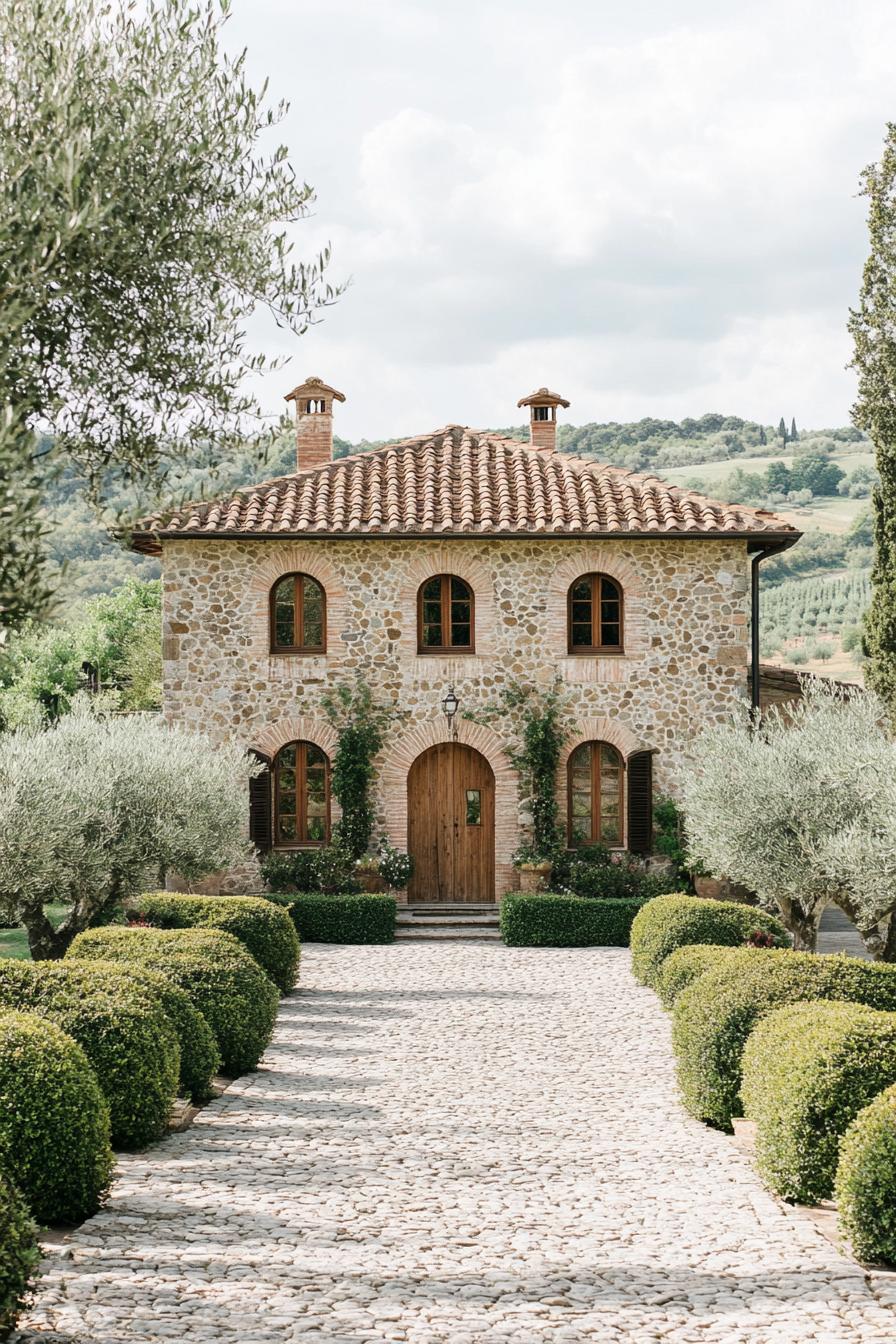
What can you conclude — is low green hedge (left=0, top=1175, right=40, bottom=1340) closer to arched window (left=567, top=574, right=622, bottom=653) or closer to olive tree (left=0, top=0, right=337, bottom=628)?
olive tree (left=0, top=0, right=337, bottom=628)

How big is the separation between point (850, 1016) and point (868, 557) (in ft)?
183

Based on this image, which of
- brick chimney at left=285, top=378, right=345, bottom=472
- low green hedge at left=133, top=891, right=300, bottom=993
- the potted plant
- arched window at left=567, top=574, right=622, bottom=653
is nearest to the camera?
low green hedge at left=133, top=891, right=300, bottom=993

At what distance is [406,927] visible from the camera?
18.6 m

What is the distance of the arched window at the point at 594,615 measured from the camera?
64.4ft

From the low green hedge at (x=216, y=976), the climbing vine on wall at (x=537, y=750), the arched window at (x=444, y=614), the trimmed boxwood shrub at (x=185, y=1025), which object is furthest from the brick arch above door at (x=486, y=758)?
the trimmed boxwood shrub at (x=185, y=1025)

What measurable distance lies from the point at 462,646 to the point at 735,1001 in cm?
1147

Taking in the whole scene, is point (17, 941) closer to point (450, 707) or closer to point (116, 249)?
point (450, 707)

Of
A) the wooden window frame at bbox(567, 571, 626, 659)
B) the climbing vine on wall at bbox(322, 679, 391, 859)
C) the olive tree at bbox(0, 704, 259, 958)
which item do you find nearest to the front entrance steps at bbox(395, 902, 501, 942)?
the climbing vine on wall at bbox(322, 679, 391, 859)

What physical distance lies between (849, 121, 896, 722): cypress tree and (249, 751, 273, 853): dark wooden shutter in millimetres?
9386

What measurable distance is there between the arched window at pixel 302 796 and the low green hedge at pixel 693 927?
6444mm

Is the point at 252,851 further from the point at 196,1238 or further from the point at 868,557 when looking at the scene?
the point at 868,557

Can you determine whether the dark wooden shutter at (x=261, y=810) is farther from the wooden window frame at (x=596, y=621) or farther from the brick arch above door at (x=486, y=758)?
the wooden window frame at (x=596, y=621)

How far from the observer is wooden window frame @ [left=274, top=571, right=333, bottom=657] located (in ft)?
64.2

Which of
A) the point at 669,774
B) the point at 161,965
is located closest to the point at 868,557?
the point at 669,774
